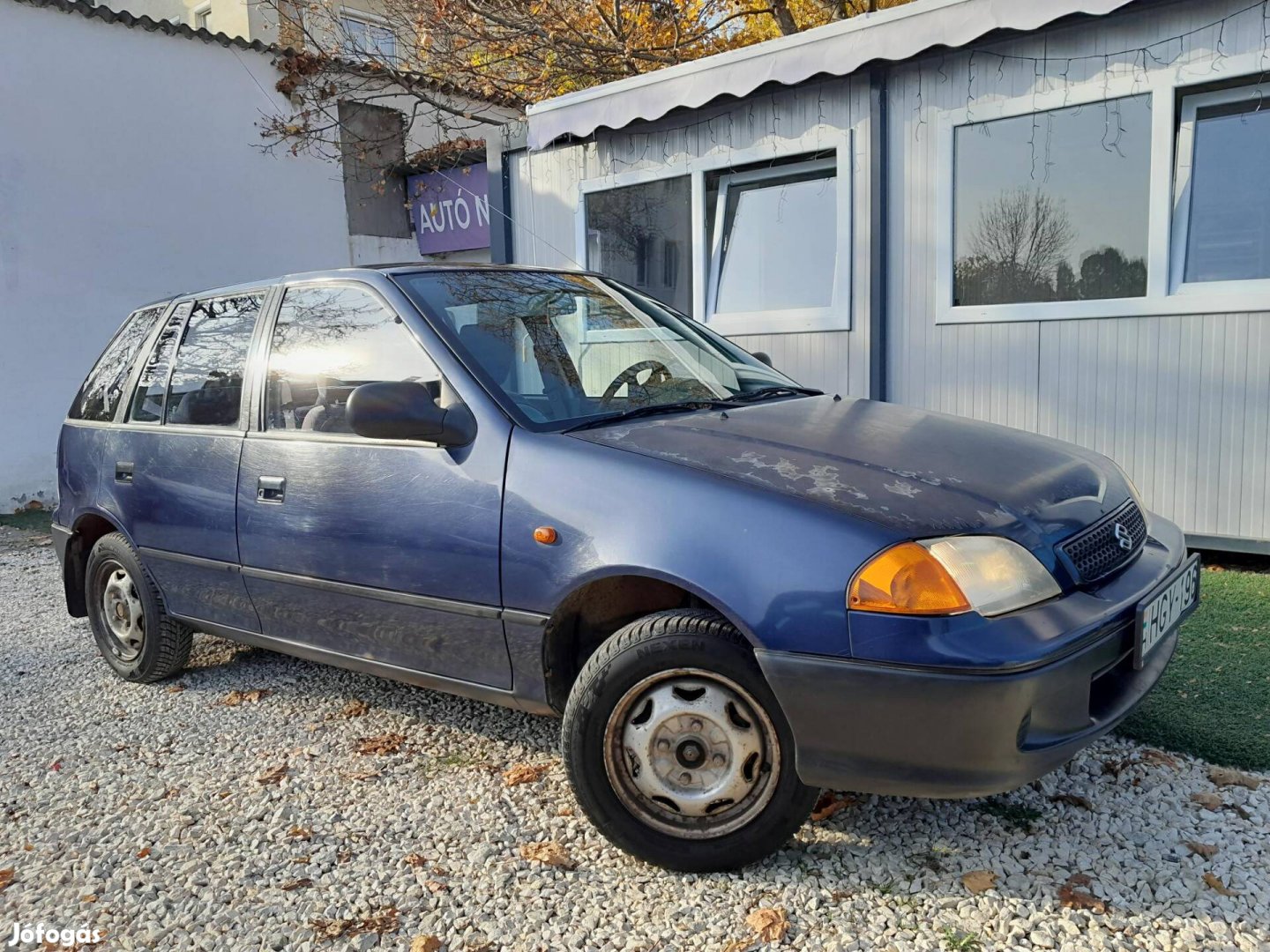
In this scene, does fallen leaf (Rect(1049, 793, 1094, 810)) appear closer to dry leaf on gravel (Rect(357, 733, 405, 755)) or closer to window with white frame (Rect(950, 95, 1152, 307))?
dry leaf on gravel (Rect(357, 733, 405, 755))

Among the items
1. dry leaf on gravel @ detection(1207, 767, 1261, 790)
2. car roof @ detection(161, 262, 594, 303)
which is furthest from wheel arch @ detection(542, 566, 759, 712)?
dry leaf on gravel @ detection(1207, 767, 1261, 790)

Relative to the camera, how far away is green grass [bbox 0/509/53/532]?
28.9 ft

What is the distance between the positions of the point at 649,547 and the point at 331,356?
5.19ft

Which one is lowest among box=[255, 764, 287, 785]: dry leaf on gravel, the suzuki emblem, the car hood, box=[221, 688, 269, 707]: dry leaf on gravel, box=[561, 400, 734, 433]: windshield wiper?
box=[221, 688, 269, 707]: dry leaf on gravel

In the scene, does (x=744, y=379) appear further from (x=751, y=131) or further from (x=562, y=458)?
Answer: (x=751, y=131)

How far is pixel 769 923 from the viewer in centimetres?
233

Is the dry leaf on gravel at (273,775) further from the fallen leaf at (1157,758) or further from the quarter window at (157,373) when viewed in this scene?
the fallen leaf at (1157,758)

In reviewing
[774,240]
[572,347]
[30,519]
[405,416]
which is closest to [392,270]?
[572,347]

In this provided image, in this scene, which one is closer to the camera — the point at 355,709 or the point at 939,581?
the point at 939,581

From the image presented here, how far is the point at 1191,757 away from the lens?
3.16m

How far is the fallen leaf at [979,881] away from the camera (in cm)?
246

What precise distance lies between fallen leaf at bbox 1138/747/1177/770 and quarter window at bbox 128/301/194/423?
13.0 feet

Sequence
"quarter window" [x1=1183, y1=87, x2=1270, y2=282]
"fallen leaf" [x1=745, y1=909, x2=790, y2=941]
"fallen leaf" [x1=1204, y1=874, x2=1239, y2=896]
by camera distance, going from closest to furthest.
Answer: "fallen leaf" [x1=745, y1=909, x2=790, y2=941] → "fallen leaf" [x1=1204, y1=874, x2=1239, y2=896] → "quarter window" [x1=1183, y1=87, x2=1270, y2=282]

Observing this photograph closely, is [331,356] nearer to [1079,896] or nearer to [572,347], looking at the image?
[572,347]
